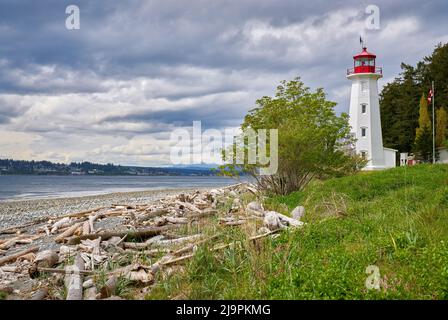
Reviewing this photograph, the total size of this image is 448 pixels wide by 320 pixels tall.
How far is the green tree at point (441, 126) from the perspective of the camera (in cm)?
4066

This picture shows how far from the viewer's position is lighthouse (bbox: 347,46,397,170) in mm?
36781

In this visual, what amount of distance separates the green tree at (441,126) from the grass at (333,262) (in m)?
34.5

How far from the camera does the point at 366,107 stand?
37438 millimetres

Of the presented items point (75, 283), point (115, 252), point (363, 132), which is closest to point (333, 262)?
point (75, 283)

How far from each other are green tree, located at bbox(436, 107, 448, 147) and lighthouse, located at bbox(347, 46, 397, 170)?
7.00 m

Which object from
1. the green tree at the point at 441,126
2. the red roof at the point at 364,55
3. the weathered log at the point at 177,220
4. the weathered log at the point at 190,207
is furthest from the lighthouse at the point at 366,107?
the weathered log at the point at 177,220

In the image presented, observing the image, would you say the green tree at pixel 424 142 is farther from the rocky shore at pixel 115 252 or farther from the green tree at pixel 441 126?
the rocky shore at pixel 115 252

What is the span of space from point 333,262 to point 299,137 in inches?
433

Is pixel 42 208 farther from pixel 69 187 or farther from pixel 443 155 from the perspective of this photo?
pixel 69 187

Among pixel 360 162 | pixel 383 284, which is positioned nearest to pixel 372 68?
pixel 360 162

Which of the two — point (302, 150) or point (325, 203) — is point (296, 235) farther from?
point (302, 150)

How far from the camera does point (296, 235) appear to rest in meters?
7.77

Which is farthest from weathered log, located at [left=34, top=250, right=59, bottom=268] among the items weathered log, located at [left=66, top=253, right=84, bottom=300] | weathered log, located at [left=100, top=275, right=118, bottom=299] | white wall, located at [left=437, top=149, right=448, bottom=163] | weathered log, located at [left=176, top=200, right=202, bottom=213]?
white wall, located at [left=437, top=149, right=448, bottom=163]
